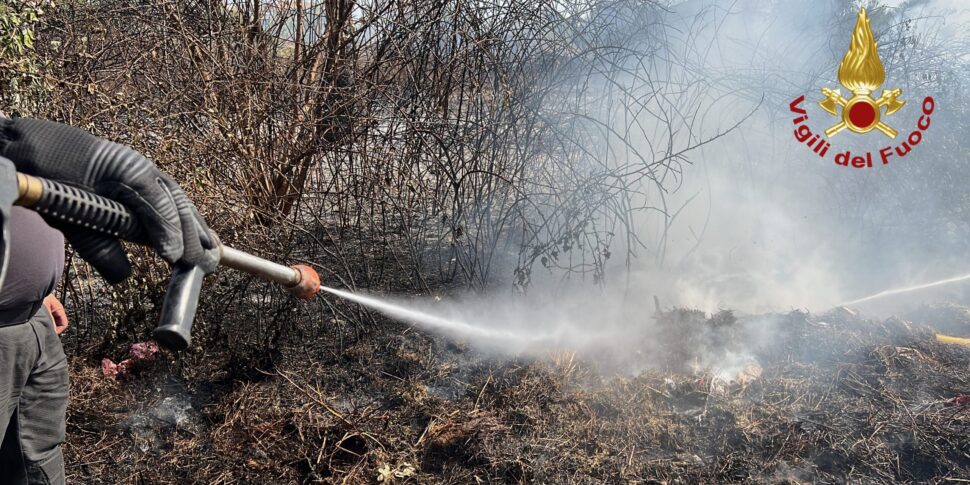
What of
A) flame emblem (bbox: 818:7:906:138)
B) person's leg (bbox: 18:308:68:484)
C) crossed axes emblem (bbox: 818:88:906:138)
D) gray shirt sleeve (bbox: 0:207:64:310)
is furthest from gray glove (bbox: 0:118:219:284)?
crossed axes emblem (bbox: 818:88:906:138)

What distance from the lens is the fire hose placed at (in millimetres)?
1521

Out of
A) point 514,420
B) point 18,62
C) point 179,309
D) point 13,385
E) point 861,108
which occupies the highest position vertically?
point 861,108

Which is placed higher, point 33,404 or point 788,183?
point 788,183

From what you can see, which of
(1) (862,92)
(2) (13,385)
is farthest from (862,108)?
(2) (13,385)

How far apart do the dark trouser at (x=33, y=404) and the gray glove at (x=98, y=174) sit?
0.63 meters

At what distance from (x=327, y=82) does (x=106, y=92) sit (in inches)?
60.4

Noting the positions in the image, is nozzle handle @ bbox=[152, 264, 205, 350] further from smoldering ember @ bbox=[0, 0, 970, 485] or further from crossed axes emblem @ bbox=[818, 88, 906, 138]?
crossed axes emblem @ bbox=[818, 88, 906, 138]

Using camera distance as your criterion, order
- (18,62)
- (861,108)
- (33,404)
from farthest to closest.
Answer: (861,108)
(18,62)
(33,404)

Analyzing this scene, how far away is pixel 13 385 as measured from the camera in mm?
2104

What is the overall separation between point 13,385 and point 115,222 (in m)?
0.90

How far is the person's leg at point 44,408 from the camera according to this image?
7.23 ft

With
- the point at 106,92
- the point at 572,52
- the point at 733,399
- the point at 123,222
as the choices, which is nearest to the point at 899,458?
the point at 733,399

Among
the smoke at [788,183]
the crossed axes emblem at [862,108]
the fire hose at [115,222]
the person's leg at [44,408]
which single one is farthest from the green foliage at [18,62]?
the crossed axes emblem at [862,108]

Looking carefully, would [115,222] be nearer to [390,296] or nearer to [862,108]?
[390,296]
